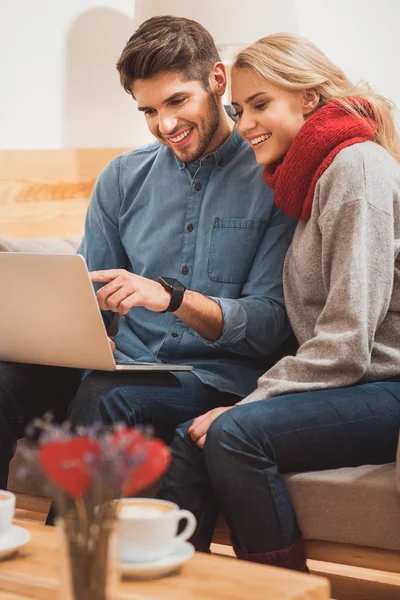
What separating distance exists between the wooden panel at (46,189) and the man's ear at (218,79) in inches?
34.3

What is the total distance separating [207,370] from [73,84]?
1357mm

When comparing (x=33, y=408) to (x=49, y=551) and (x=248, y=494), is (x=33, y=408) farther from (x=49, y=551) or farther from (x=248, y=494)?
(x=49, y=551)

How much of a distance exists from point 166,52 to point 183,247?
15.7 inches

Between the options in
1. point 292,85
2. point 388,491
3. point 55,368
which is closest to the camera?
point 388,491

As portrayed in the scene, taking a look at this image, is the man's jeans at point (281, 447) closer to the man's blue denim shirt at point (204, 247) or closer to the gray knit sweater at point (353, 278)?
the gray knit sweater at point (353, 278)

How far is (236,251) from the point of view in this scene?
1.77m

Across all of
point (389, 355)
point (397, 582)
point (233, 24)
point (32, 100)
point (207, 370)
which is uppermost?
point (233, 24)

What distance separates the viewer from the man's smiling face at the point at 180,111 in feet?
5.87

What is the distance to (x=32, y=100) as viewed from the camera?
261 cm

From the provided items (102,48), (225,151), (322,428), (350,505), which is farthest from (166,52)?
(102,48)

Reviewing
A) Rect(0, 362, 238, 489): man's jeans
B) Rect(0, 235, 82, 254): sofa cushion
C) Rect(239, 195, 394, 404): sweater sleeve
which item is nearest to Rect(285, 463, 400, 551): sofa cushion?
Rect(239, 195, 394, 404): sweater sleeve

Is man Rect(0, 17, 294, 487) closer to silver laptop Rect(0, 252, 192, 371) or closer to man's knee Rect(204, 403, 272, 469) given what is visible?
silver laptop Rect(0, 252, 192, 371)

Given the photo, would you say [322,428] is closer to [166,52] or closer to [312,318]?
[312,318]

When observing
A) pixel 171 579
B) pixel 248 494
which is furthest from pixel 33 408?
pixel 171 579
